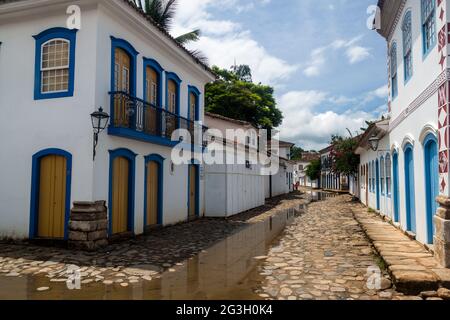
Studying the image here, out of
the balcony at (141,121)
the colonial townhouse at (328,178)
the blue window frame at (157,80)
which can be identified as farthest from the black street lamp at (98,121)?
the colonial townhouse at (328,178)

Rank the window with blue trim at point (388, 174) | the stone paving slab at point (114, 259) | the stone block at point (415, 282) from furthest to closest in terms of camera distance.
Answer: the window with blue trim at point (388, 174) → the stone paving slab at point (114, 259) → the stone block at point (415, 282)

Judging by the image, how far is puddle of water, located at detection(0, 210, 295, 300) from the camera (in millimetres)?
5160

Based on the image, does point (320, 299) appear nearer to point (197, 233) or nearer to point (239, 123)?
point (197, 233)

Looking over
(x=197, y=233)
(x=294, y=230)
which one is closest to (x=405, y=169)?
(x=294, y=230)

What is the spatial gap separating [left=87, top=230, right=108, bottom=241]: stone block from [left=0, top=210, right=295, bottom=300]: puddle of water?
201cm

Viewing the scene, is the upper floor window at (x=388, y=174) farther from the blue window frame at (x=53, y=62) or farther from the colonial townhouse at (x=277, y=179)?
the colonial townhouse at (x=277, y=179)

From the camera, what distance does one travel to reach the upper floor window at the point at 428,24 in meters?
6.34

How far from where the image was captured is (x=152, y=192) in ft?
36.2

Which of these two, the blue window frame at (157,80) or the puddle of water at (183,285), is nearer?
the puddle of water at (183,285)

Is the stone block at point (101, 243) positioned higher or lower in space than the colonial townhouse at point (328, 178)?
lower

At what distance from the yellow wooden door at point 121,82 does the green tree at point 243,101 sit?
22496mm

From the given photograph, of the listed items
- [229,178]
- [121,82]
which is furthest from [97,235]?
[229,178]

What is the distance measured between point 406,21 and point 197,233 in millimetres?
7857
